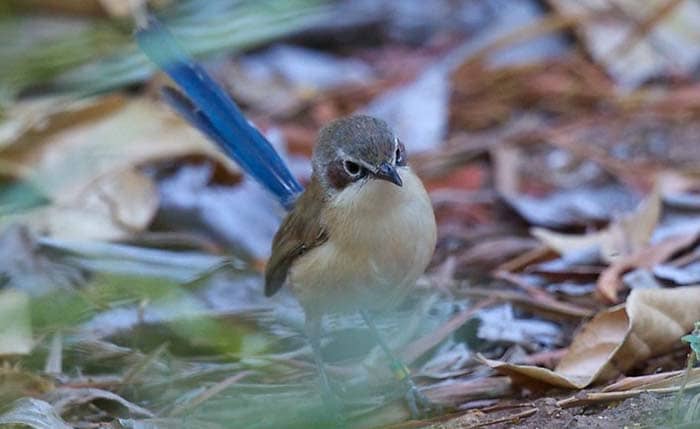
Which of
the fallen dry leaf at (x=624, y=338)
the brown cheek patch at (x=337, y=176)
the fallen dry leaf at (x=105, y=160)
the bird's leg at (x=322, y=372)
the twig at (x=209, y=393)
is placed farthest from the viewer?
the fallen dry leaf at (x=105, y=160)

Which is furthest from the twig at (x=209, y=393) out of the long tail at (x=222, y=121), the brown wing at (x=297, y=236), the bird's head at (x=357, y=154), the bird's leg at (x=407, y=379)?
the long tail at (x=222, y=121)

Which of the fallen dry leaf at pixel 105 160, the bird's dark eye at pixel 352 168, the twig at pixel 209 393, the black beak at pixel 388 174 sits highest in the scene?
the fallen dry leaf at pixel 105 160

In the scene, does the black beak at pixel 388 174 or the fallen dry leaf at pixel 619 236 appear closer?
the black beak at pixel 388 174

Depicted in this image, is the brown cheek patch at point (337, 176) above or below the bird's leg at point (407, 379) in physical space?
above

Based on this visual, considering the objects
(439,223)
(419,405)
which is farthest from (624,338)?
(439,223)

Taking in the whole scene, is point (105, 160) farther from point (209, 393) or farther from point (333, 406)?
point (333, 406)

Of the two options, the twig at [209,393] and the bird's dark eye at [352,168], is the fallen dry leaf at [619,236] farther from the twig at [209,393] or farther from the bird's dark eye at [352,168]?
the twig at [209,393]

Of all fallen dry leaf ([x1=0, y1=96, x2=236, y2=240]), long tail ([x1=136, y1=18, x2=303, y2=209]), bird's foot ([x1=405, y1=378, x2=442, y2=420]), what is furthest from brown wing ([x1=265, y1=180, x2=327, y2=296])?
fallen dry leaf ([x1=0, y1=96, x2=236, y2=240])
